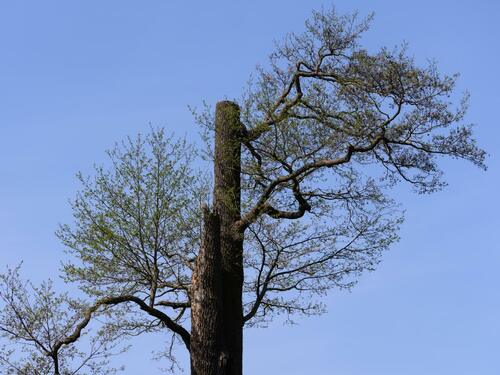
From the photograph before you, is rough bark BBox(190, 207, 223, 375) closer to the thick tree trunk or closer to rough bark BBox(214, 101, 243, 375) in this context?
the thick tree trunk

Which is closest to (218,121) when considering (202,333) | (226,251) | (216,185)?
(216,185)

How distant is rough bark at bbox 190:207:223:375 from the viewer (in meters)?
14.5

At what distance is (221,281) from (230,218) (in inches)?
56.7

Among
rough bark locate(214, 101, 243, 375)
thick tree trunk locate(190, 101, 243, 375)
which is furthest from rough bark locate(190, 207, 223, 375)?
rough bark locate(214, 101, 243, 375)

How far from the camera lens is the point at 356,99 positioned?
1603 cm

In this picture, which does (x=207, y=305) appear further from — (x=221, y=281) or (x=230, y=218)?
(x=230, y=218)

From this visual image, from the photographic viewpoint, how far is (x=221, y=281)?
15016mm

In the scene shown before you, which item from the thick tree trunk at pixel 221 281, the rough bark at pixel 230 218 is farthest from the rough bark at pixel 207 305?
the rough bark at pixel 230 218

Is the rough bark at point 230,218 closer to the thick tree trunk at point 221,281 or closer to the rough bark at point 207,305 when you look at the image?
the thick tree trunk at point 221,281

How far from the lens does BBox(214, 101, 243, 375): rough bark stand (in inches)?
592

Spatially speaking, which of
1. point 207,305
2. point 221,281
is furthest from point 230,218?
point 207,305

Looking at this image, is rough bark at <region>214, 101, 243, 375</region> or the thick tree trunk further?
rough bark at <region>214, 101, 243, 375</region>

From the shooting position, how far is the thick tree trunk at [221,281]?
47.8 feet

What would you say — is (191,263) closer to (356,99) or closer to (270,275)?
(270,275)
